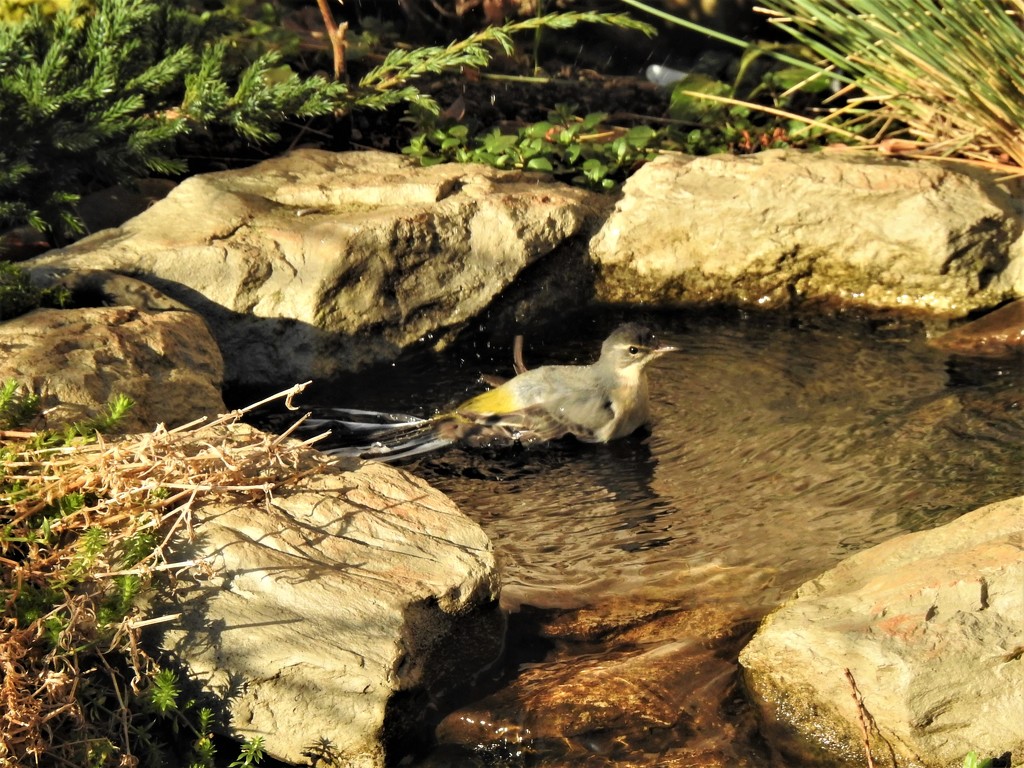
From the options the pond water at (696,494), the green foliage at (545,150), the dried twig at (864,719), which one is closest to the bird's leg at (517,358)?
the pond water at (696,494)

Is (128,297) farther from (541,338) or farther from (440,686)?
(440,686)

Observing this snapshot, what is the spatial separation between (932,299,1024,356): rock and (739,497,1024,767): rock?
8.54 ft

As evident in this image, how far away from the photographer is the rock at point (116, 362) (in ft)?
14.4

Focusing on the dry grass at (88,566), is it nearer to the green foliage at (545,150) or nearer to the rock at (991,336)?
the rock at (991,336)

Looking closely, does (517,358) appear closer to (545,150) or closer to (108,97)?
(545,150)

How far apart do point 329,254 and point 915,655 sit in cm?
368

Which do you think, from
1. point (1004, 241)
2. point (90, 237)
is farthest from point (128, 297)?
point (1004, 241)

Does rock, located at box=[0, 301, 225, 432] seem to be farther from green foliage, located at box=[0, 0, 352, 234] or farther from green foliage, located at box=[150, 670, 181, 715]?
green foliage, located at box=[0, 0, 352, 234]

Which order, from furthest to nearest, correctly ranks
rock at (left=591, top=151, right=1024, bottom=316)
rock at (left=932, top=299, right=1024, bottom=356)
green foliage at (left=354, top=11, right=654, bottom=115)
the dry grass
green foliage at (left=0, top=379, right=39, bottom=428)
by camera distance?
1. green foliage at (left=354, top=11, right=654, bottom=115)
2. rock at (left=591, top=151, right=1024, bottom=316)
3. rock at (left=932, top=299, right=1024, bottom=356)
4. green foliage at (left=0, top=379, right=39, bottom=428)
5. the dry grass

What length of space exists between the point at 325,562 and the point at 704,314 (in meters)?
3.65

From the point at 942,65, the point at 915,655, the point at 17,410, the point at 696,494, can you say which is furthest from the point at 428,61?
the point at 915,655

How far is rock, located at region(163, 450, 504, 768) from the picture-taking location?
3402 millimetres

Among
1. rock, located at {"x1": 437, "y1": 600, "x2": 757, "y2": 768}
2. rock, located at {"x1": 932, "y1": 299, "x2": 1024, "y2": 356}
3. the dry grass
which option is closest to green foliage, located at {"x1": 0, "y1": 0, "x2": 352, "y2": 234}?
the dry grass

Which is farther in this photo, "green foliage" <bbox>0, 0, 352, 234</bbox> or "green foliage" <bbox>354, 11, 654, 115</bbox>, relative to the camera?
"green foliage" <bbox>354, 11, 654, 115</bbox>
